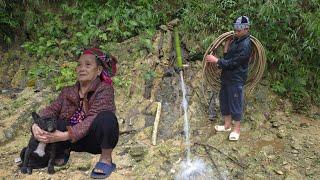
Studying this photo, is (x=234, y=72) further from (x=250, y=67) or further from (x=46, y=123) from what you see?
(x=46, y=123)

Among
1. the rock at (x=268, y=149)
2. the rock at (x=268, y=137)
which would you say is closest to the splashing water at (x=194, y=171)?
the rock at (x=268, y=149)

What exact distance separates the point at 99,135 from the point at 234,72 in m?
2.03

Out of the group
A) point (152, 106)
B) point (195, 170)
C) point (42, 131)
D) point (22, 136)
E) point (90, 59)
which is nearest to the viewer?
point (42, 131)

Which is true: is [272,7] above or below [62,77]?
above

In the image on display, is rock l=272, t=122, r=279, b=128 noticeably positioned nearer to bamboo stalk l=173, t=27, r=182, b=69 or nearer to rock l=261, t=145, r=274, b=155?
rock l=261, t=145, r=274, b=155

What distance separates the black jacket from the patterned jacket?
5.45 ft

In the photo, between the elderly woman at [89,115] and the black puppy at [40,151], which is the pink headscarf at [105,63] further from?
the black puppy at [40,151]

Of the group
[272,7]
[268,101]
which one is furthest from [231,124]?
[272,7]

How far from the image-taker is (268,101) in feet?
18.5

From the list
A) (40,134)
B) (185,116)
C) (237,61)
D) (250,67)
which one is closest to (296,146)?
(250,67)

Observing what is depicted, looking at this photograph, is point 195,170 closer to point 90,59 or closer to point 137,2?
point 90,59

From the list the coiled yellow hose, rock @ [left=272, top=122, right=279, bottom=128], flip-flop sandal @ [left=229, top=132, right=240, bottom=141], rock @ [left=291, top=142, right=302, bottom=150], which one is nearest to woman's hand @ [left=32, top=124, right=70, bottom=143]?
flip-flop sandal @ [left=229, top=132, right=240, bottom=141]

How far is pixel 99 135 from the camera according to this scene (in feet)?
11.0

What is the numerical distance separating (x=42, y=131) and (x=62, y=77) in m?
2.82
